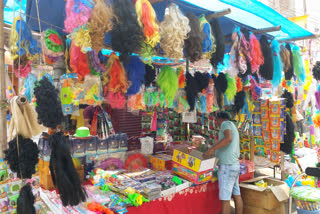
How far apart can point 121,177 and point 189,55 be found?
1.68 meters

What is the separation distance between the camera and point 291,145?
14.4 feet

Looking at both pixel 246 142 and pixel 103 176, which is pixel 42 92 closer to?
pixel 103 176

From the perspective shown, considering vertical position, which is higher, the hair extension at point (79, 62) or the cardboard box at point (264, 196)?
the hair extension at point (79, 62)

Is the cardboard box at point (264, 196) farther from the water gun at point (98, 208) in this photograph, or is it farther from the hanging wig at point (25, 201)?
the hanging wig at point (25, 201)

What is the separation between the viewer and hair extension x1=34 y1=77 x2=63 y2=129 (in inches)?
63.4

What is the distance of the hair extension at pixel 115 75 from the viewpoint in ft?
8.48

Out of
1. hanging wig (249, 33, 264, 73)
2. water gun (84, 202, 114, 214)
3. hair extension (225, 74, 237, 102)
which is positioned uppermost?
hanging wig (249, 33, 264, 73)

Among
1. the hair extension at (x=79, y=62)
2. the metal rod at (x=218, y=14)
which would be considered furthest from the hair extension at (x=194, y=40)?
the hair extension at (x=79, y=62)

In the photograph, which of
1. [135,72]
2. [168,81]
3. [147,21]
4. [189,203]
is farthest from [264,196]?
[147,21]

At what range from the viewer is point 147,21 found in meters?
2.13

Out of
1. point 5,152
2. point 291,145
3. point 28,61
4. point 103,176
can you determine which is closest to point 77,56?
point 28,61

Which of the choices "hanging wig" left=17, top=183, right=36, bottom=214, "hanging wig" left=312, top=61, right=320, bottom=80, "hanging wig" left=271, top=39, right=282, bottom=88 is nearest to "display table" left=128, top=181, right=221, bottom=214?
"hanging wig" left=17, top=183, right=36, bottom=214

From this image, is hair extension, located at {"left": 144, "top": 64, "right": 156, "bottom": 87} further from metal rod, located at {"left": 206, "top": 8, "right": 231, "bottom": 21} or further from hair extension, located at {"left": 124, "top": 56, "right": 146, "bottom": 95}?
metal rod, located at {"left": 206, "top": 8, "right": 231, "bottom": 21}

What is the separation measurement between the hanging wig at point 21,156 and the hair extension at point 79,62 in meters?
0.94
